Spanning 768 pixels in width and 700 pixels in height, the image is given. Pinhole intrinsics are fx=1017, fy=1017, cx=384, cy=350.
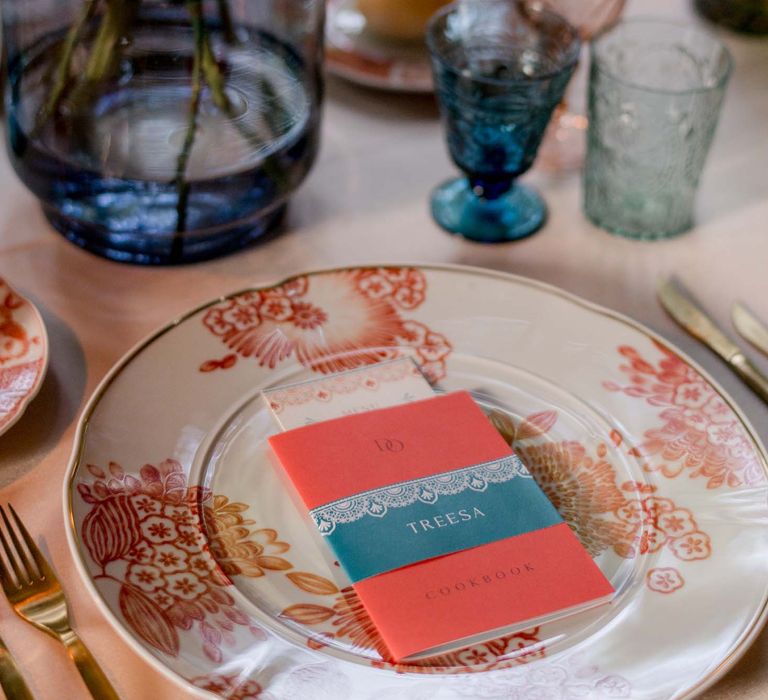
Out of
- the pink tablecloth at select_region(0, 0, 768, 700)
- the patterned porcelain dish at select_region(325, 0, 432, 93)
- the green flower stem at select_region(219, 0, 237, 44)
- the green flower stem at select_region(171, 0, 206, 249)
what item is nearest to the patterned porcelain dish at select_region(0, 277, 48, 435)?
the pink tablecloth at select_region(0, 0, 768, 700)

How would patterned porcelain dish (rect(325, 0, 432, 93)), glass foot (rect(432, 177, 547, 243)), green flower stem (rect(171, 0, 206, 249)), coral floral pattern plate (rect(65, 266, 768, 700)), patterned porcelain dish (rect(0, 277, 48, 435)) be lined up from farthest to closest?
patterned porcelain dish (rect(325, 0, 432, 93)) < glass foot (rect(432, 177, 547, 243)) < green flower stem (rect(171, 0, 206, 249)) < patterned porcelain dish (rect(0, 277, 48, 435)) < coral floral pattern plate (rect(65, 266, 768, 700))

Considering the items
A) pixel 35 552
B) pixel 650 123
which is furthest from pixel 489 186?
pixel 35 552

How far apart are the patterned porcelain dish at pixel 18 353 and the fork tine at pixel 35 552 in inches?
2.4

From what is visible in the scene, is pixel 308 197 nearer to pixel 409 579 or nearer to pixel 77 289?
pixel 77 289

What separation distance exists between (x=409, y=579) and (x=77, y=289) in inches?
14.4

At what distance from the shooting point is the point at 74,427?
64cm

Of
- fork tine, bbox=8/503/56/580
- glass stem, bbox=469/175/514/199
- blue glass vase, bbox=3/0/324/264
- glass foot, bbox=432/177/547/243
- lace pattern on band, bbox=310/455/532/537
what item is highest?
blue glass vase, bbox=3/0/324/264

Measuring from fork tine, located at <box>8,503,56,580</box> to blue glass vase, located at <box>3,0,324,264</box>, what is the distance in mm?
267

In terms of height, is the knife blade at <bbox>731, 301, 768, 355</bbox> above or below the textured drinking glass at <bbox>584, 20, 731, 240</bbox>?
below

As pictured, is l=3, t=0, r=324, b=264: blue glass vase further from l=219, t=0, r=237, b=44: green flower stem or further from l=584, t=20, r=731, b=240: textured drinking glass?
l=584, t=20, r=731, b=240: textured drinking glass

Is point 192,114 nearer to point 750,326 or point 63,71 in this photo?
point 63,71

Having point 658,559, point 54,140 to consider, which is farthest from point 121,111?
point 658,559

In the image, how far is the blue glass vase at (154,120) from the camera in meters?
0.73

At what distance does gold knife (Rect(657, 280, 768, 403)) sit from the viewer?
2.26 feet
